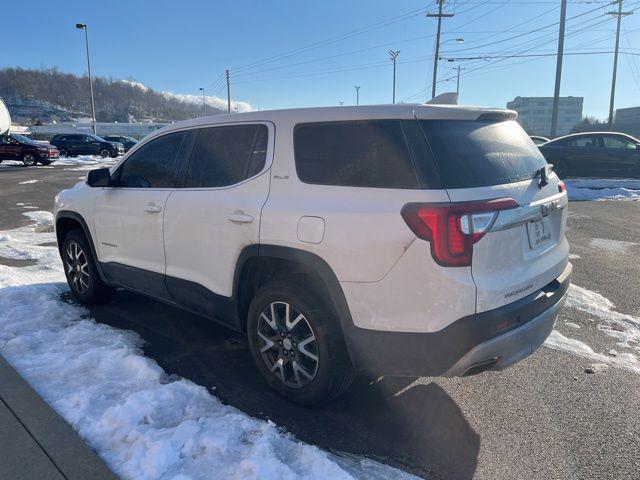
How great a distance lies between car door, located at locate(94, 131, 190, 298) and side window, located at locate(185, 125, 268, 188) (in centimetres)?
23

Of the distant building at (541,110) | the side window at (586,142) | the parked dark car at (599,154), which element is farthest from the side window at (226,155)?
the distant building at (541,110)

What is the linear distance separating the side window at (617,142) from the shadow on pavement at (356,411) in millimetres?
16754

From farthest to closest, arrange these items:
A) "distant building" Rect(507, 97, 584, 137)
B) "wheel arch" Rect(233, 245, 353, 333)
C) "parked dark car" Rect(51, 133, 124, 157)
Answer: "distant building" Rect(507, 97, 584, 137)
"parked dark car" Rect(51, 133, 124, 157)
"wheel arch" Rect(233, 245, 353, 333)

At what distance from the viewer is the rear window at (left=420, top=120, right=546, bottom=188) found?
2680mm

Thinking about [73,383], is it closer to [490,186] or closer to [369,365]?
[369,365]

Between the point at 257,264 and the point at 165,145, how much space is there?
1.54 m

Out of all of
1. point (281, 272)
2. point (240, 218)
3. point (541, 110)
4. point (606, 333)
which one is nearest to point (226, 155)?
point (240, 218)

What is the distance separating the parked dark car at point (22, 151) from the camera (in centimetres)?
2683

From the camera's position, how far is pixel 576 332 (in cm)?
441

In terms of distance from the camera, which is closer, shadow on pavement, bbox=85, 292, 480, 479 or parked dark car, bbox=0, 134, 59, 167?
shadow on pavement, bbox=85, 292, 480, 479

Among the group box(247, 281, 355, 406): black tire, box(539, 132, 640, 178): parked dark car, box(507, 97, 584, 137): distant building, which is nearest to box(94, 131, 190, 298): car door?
box(247, 281, 355, 406): black tire

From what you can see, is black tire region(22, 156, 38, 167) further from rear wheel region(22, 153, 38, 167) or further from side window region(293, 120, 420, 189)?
side window region(293, 120, 420, 189)

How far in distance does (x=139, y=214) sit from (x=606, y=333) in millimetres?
4140

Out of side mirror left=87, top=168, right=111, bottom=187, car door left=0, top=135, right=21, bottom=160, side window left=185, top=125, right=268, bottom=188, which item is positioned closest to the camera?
side window left=185, top=125, right=268, bottom=188
